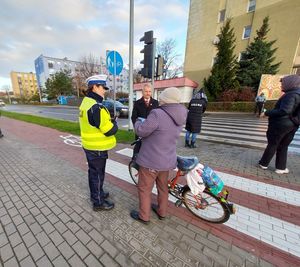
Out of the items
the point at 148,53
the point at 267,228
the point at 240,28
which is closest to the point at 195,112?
the point at 148,53

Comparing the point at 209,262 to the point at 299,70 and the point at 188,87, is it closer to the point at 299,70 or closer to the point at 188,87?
the point at 188,87

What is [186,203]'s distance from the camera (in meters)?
2.54

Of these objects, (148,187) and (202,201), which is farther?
(202,201)

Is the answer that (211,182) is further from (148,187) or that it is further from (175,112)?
(175,112)

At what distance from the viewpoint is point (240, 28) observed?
70.3 ft

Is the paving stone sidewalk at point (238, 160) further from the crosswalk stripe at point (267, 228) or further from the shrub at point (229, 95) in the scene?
the shrub at point (229, 95)

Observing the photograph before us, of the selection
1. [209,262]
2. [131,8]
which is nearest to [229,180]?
[209,262]

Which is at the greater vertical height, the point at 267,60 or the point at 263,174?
the point at 267,60

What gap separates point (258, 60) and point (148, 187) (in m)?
21.6

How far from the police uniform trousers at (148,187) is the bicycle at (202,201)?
0.31m

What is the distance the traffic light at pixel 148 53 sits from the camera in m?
5.21

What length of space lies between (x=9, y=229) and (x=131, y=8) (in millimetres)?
7459

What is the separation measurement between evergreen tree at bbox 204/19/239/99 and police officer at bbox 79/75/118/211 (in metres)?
20.0

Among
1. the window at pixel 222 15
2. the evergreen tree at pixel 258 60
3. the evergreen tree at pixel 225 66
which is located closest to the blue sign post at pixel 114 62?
the evergreen tree at pixel 225 66
